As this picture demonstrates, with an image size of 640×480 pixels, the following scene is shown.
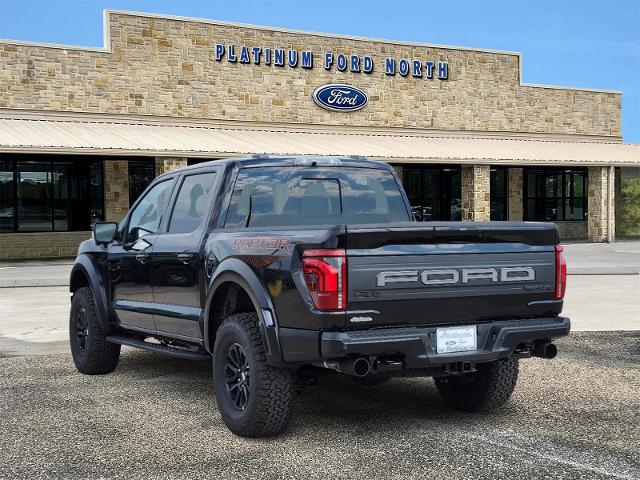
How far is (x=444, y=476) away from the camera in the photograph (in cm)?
506

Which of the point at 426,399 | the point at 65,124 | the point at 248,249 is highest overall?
the point at 65,124

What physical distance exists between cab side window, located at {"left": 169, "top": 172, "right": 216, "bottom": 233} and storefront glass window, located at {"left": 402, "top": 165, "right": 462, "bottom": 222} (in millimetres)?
27261

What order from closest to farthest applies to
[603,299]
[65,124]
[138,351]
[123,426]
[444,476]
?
[444,476] < [123,426] < [138,351] < [603,299] < [65,124]

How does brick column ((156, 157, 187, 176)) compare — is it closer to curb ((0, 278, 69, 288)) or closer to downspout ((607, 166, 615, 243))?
curb ((0, 278, 69, 288))

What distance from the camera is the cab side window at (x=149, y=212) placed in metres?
7.80

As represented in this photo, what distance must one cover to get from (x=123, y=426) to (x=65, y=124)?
2175 cm

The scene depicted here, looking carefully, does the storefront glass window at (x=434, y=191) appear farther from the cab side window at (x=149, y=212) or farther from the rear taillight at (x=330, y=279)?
the rear taillight at (x=330, y=279)

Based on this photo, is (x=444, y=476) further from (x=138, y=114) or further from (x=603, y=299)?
(x=138, y=114)

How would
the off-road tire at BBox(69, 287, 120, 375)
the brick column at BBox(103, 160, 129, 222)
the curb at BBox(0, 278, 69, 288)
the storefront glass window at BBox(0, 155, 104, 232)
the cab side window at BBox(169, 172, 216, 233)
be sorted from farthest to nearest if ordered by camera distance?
the brick column at BBox(103, 160, 129, 222), the storefront glass window at BBox(0, 155, 104, 232), the curb at BBox(0, 278, 69, 288), the off-road tire at BBox(69, 287, 120, 375), the cab side window at BBox(169, 172, 216, 233)

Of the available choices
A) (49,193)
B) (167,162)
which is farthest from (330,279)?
(49,193)

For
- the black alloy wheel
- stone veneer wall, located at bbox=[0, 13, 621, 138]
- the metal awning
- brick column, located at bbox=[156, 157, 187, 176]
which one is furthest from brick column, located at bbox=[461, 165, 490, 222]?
the black alloy wheel

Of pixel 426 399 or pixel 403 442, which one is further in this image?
pixel 426 399

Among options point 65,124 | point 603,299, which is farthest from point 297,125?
point 603,299

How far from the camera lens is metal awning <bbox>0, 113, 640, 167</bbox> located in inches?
950
